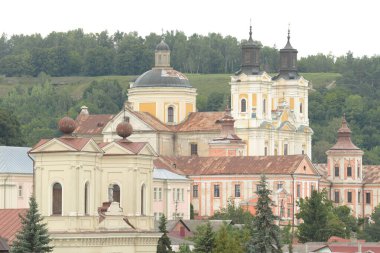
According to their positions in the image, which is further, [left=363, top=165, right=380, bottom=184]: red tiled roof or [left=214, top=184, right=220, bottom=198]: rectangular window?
[left=363, top=165, right=380, bottom=184]: red tiled roof

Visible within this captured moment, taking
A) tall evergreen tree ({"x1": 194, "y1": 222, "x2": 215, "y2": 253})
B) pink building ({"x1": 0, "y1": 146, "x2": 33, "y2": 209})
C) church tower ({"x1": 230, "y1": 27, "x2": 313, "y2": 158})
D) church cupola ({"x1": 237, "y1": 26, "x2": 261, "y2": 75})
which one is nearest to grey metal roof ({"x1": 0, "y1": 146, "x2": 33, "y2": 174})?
pink building ({"x1": 0, "y1": 146, "x2": 33, "y2": 209})

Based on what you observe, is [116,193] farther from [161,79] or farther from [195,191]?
[161,79]

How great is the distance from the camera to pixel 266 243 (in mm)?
67812

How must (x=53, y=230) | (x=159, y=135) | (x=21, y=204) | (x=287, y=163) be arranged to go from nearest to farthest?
(x=53, y=230), (x=21, y=204), (x=287, y=163), (x=159, y=135)

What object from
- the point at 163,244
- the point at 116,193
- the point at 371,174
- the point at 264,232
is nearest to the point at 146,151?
the point at 116,193

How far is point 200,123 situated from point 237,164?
489 inches

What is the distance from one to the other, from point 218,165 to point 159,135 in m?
9.44

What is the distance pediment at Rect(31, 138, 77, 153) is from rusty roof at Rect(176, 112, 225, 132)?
3013 inches

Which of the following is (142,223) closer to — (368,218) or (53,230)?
(53,230)

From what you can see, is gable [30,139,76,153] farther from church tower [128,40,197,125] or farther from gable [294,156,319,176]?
church tower [128,40,197,125]

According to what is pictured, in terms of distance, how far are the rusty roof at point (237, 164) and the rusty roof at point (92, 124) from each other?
11736 millimetres

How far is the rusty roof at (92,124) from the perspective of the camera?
14550cm

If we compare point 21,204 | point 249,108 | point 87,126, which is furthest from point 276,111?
point 21,204

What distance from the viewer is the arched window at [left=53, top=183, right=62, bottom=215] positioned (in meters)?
66.2
